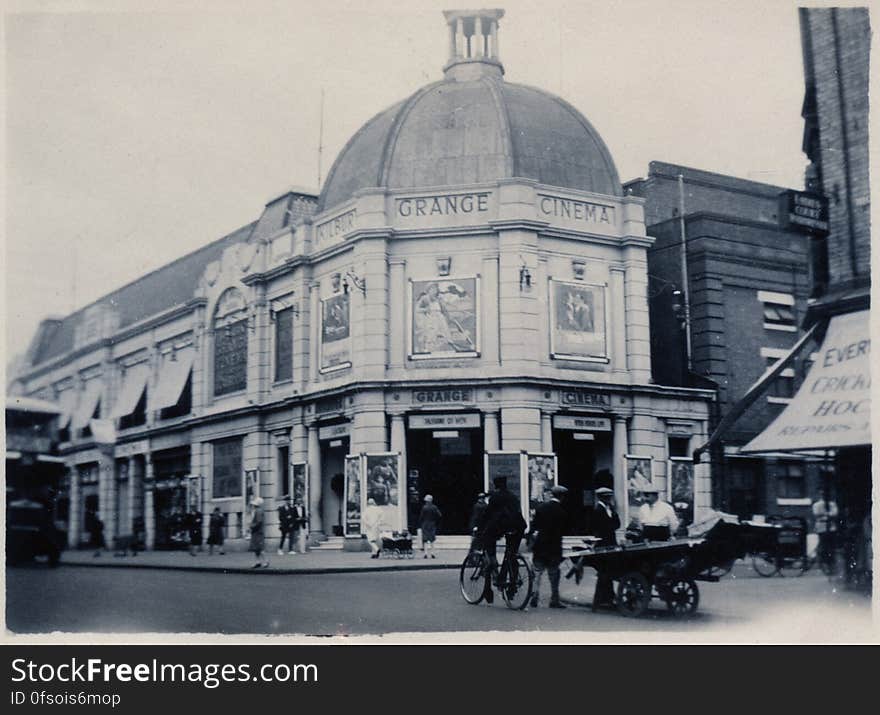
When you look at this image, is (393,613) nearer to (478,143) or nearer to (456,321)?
(456,321)

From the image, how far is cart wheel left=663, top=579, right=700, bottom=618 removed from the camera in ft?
46.7

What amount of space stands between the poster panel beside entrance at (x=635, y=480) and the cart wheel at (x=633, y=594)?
1482cm

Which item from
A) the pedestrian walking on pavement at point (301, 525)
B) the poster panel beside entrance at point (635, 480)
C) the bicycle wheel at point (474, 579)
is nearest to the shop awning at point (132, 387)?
the pedestrian walking on pavement at point (301, 525)

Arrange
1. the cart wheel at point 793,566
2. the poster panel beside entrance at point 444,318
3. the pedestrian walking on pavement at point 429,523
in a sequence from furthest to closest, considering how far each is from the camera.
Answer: the poster panel beside entrance at point 444,318 → the pedestrian walking on pavement at point 429,523 → the cart wheel at point 793,566

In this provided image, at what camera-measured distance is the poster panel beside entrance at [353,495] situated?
1163 inches

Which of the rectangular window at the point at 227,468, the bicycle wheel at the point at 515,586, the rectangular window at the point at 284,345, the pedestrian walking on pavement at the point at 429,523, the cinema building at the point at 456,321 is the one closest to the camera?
the bicycle wheel at the point at 515,586

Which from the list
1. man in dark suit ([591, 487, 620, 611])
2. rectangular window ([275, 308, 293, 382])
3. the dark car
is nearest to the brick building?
rectangular window ([275, 308, 293, 382])

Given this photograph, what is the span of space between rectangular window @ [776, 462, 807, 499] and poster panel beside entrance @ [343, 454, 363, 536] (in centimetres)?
1246

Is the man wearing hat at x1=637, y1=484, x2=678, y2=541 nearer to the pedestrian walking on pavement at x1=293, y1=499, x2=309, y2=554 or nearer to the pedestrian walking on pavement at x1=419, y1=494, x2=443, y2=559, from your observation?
the pedestrian walking on pavement at x1=419, y1=494, x2=443, y2=559

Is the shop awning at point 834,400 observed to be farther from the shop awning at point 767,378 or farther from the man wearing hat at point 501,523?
the man wearing hat at point 501,523

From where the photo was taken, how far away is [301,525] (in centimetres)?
3027

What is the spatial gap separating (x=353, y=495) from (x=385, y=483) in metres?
1.06

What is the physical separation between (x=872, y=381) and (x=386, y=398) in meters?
17.7

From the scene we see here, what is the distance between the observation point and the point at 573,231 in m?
30.6
